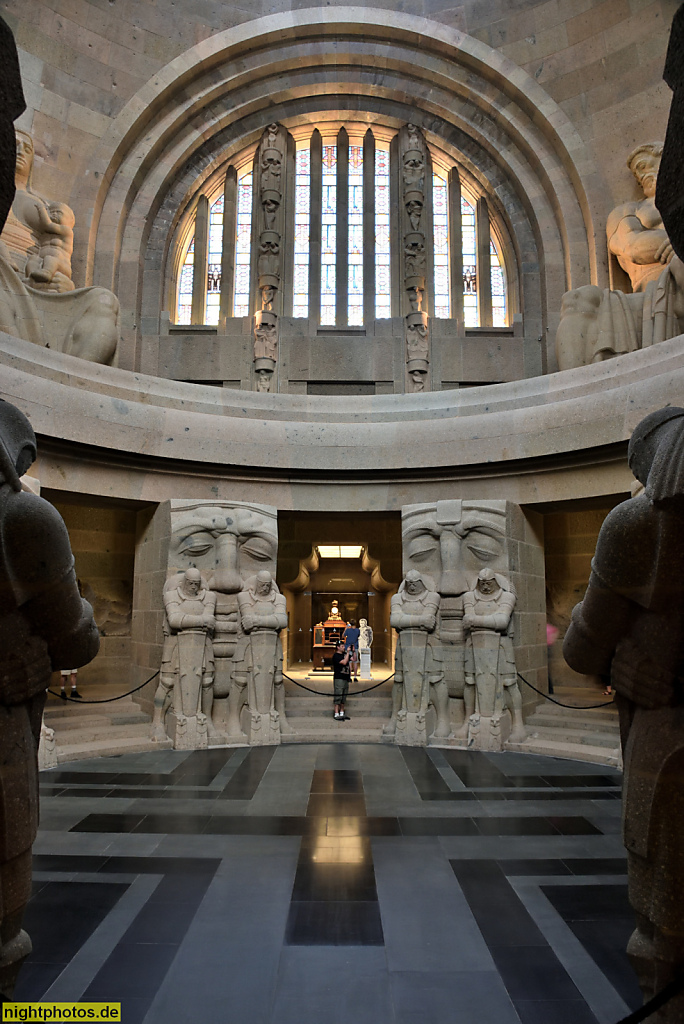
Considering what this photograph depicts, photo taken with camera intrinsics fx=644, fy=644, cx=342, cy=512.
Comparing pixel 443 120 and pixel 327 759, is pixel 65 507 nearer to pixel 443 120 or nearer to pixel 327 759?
pixel 327 759

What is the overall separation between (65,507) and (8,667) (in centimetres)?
801

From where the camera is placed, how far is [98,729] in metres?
7.01

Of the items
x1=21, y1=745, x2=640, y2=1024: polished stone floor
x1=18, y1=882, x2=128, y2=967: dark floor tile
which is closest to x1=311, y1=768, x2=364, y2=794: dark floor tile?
Answer: x1=21, y1=745, x2=640, y2=1024: polished stone floor

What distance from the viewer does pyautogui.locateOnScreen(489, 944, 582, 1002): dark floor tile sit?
2.52 m

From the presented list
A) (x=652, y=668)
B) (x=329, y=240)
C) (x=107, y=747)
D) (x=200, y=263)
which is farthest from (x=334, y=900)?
(x=329, y=240)

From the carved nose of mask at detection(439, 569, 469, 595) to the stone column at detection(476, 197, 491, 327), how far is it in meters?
5.95

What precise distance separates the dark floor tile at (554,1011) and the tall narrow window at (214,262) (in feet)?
36.3

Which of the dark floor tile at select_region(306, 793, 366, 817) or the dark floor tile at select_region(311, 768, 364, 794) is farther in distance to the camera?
the dark floor tile at select_region(311, 768, 364, 794)

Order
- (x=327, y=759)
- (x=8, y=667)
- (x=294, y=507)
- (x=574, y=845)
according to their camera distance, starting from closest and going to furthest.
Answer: (x=8, y=667) → (x=574, y=845) → (x=327, y=759) → (x=294, y=507)

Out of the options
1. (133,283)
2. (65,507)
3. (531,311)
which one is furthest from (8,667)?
(531,311)

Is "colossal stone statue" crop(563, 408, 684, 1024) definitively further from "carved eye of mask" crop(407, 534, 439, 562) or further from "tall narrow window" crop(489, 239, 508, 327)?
"tall narrow window" crop(489, 239, 508, 327)

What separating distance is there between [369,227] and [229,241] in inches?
100

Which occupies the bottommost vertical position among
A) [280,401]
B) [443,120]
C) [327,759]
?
[327,759]

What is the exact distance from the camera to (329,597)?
12.1m
